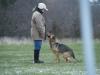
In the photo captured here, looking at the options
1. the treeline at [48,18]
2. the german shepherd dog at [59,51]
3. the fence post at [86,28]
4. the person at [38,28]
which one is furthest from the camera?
the treeline at [48,18]

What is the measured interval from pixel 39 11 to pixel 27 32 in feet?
76.3

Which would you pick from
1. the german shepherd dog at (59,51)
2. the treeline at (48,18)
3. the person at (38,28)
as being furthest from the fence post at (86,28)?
the treeline at (48,18)

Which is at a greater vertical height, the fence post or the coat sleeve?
the fence post

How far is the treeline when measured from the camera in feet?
120

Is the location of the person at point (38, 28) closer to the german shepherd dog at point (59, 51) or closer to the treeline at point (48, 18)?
the german shepherd dog at point (59, 51)

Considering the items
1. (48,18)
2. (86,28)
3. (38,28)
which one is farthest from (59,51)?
(48,18)

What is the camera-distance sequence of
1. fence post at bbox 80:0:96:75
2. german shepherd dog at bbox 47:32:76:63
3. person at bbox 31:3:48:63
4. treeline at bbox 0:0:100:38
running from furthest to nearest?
treeline at bbox 0:0:100:38
german shepherd dog at bbox 47:32:76:63
person at bbox 31:3:48:63
fence post at bbox 80:0:96:75

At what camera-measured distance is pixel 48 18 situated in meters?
38.2

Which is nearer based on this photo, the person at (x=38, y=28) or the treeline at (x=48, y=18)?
the person at (x=38, y=28)

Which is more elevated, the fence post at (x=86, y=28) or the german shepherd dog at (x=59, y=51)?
the fence post at (x=86, y=28)

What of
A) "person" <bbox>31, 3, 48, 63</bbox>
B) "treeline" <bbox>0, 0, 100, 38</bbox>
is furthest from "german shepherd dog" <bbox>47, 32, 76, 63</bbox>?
"treeline" <bbox>0, 0, 100, 38</bbox>

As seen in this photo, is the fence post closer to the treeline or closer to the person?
the person

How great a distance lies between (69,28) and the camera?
37344 millimetres

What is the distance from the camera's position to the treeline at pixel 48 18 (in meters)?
36.5
